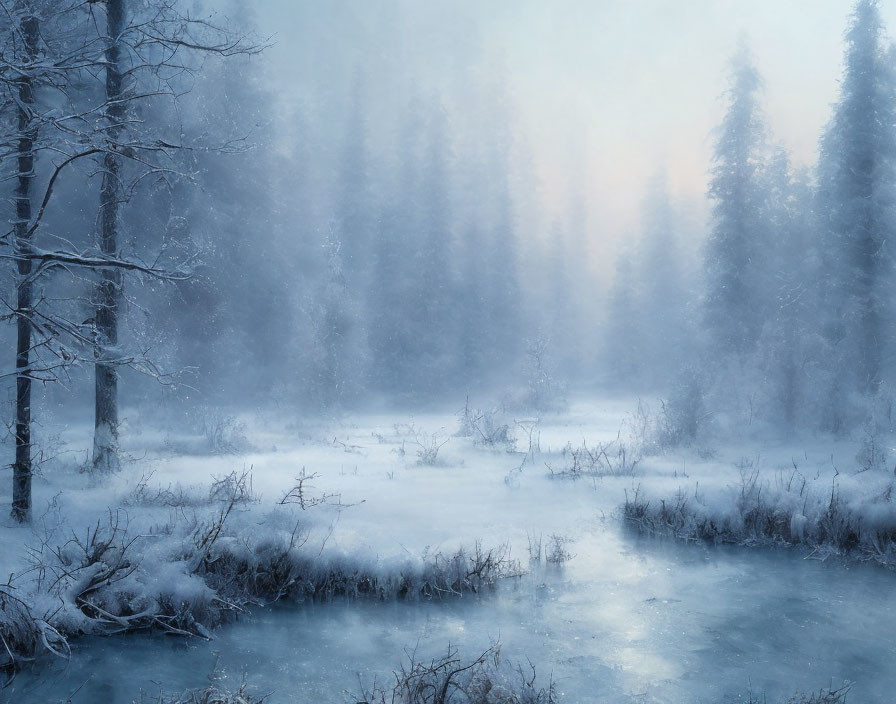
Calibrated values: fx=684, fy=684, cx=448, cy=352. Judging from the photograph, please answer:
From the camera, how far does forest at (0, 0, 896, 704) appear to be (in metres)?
6.72

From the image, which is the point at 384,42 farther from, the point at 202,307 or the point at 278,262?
the point at 202,307

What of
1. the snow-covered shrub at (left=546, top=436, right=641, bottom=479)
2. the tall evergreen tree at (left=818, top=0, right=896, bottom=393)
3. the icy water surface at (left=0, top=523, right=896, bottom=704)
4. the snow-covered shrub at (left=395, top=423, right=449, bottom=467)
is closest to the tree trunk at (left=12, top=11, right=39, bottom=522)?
the icy water surface at (left=0, top=523, right=896, bottom=704)

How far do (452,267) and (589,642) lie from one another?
30.6 m

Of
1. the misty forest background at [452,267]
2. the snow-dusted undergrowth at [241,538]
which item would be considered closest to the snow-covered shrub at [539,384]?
the misty forest background at [452,267]

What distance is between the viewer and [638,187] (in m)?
49.8

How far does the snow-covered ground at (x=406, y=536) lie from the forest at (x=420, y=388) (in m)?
0.06

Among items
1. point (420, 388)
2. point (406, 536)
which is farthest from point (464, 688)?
point (420, 388)

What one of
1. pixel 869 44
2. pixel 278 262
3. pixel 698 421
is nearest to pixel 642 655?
pixel 698 421

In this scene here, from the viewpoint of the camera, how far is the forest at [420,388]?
6.72 metres

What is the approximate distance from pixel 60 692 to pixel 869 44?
86.7 ft

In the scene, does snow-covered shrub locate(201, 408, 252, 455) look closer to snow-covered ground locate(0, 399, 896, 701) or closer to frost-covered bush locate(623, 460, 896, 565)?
snow-covered ground locate(0, 399, 896, 701)

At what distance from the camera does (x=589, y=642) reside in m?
6.96

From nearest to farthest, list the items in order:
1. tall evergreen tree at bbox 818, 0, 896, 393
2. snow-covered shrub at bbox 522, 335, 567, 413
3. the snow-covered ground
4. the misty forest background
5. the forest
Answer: the forest → the snow-covered ground → tall evergreen tree at bbox 818, 0, 896, 393 → the misty forest background → snow-covered shrub at bbox 522, 335, 567, 413

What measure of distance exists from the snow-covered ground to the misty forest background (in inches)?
97.5
